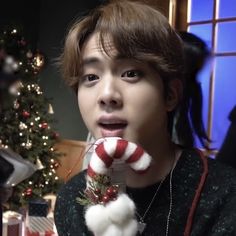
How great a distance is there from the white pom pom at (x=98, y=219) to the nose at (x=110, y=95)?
0.15 m

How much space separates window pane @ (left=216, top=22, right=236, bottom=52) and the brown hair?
197 cm

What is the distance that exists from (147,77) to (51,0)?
262 cm

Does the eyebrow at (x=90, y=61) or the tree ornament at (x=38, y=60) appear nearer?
the eyebrow at (x=90, y=61)

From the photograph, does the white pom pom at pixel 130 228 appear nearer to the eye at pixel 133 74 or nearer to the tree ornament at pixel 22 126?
the eye at pixel 133 74

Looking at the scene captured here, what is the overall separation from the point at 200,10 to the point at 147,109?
7.52ft

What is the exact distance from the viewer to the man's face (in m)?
0.57

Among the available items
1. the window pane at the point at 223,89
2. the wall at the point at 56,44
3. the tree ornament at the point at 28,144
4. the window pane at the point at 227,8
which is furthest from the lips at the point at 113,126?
the wall at the point at 56,44

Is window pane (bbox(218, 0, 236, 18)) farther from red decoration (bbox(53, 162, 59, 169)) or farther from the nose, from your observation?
the nose

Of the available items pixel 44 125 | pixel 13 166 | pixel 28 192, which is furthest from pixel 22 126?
pixel 13 166

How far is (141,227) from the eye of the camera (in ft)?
2.19

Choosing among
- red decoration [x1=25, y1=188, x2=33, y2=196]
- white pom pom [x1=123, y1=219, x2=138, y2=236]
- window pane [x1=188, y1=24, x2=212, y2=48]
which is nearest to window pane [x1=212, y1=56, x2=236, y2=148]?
window pane [x1=188, y1=24, x2=212, y2=48]

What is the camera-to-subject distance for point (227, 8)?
2.55 m

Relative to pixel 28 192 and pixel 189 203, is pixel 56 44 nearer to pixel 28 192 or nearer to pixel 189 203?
pixel 28 192

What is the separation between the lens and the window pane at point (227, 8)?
2523 mm
